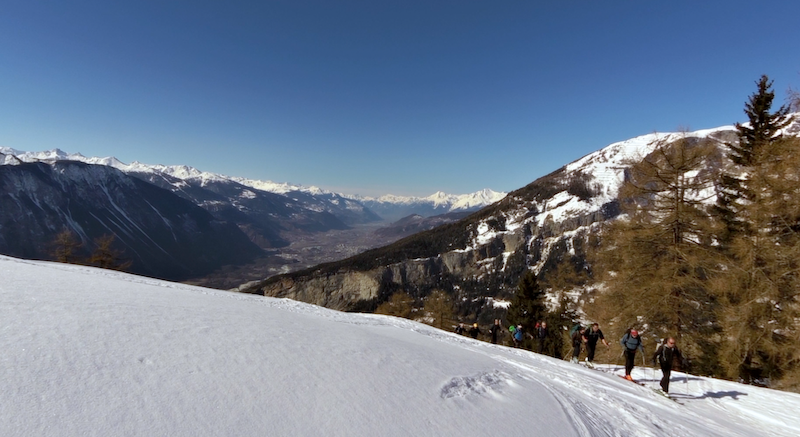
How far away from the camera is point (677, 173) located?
14.2 meters

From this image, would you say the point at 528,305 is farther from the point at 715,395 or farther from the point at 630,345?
the point at 715,395

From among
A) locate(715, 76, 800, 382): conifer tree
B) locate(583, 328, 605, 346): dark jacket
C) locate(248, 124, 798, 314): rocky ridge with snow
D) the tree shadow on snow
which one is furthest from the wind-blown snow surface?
locate(248, 124, 798, 314): rocky ridge with snow

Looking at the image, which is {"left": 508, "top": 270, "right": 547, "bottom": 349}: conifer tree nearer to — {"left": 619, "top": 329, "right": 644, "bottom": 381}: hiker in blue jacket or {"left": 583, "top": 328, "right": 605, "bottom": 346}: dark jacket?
{"left": 583, "top": 328, "right": 605, "bottom": 346}: dark jacket

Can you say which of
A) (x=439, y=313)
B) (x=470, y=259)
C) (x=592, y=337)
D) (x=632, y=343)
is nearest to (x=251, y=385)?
(x=632, y=343)

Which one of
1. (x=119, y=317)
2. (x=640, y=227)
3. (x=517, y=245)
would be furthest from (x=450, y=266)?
(x=119, y=317)

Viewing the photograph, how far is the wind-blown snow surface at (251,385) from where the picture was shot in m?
3.46

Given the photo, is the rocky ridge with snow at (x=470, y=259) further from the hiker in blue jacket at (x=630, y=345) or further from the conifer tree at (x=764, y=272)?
the hiker in blue jacket at (x=630, y=345)

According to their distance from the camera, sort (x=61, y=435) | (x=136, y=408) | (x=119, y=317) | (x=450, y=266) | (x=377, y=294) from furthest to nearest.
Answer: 1. (x=450, y=266)
2. (x=377, y=294)
3. (x=119, y=317)
4. (x=136, y=408)
5. (x=61, y=435)

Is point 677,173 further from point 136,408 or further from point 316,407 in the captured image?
point 136,408

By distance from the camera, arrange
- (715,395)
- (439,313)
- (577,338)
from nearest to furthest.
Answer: (715,395)
(577,338)
(439,313)

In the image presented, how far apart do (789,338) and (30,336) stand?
21.3 metres

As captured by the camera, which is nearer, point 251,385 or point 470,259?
point 251,385

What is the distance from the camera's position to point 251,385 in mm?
4430

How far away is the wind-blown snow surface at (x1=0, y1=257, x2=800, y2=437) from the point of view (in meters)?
3.46
